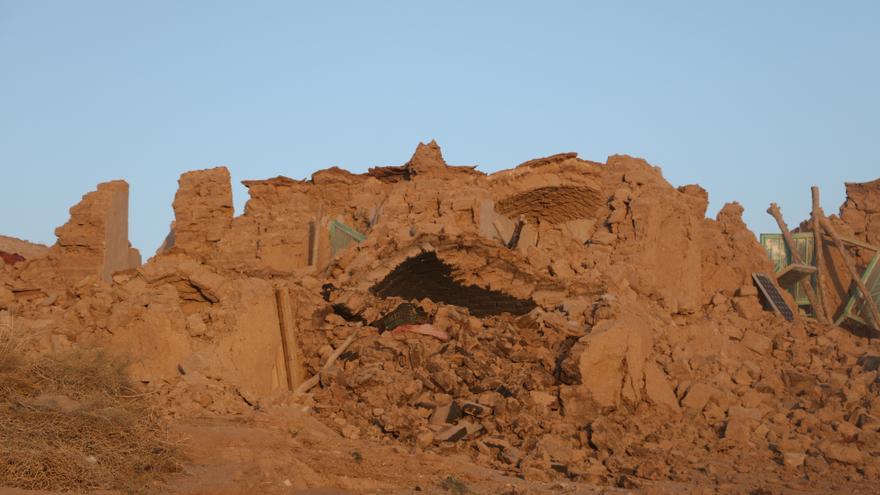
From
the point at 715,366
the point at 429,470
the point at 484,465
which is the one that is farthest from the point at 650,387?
the point at 429,470

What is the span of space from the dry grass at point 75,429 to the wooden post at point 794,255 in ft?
37.7

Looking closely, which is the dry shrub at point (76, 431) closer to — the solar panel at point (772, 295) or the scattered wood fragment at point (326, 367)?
the scattered wood fragment at point (326, 367)

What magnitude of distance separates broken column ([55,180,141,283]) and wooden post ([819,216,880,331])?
11.2m

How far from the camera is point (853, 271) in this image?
16.1m

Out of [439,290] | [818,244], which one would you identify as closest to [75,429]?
[439,290]

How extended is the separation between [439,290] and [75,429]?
6.66 metres

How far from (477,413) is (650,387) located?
6.97ft

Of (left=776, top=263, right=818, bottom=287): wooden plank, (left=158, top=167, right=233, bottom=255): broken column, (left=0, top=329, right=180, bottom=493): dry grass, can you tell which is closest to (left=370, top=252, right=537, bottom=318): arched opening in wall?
(left=158, top=167, right=233, bottom=255): broken column

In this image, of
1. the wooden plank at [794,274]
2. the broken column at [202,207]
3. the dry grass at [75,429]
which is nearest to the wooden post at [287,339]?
the dry grass at [75,429]

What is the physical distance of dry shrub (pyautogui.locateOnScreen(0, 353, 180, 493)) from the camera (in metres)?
7.05

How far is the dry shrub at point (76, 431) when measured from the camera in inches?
278

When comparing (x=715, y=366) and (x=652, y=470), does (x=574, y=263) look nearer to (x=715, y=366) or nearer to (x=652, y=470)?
(x=715, y=366)

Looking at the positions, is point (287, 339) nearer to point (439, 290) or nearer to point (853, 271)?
point (439, 290)

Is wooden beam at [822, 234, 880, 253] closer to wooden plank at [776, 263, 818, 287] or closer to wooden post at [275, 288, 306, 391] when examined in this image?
wooden plank at [776, 263, 818, 287]
